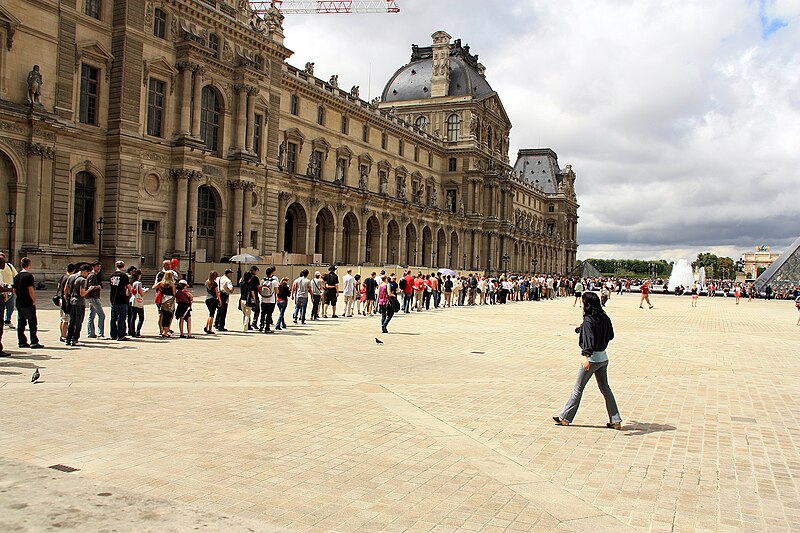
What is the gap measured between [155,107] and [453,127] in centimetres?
5099

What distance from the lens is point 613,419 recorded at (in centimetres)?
855

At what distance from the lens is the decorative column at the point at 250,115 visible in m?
41.3

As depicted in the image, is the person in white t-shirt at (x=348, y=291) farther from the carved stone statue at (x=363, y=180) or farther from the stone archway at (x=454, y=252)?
the stone archway at (x=454, y=252)

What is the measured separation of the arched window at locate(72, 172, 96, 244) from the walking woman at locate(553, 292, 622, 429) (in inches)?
1190

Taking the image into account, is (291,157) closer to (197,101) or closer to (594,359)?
(197,101)

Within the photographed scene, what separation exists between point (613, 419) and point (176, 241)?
32404 millimetres

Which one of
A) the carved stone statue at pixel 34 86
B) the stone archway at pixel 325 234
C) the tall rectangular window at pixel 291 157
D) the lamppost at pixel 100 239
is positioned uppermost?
the tall rectangular window at pixel 291 157

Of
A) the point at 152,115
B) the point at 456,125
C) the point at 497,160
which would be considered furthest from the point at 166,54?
the point at 497,160

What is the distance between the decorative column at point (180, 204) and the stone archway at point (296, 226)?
1530 cm

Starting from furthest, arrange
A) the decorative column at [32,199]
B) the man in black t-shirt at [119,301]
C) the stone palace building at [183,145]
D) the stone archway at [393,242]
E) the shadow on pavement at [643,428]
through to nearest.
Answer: the stone archway at [393,242] → the stone palace building at [183,145] → the decorative column at [32,199] → the man in black t-shirt at [119,301] → the shadow on pavement at [643,428]

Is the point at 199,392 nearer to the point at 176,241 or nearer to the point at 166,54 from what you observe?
the point at 176,241

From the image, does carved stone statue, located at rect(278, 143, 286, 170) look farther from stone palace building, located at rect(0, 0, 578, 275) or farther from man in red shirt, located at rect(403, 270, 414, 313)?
man in red shirt, located at rect(403, 270, 414, 313)

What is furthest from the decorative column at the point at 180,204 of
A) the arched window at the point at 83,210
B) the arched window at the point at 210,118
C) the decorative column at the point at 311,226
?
the decorative column at the point at 311,226

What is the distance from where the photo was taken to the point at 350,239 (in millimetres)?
60375
